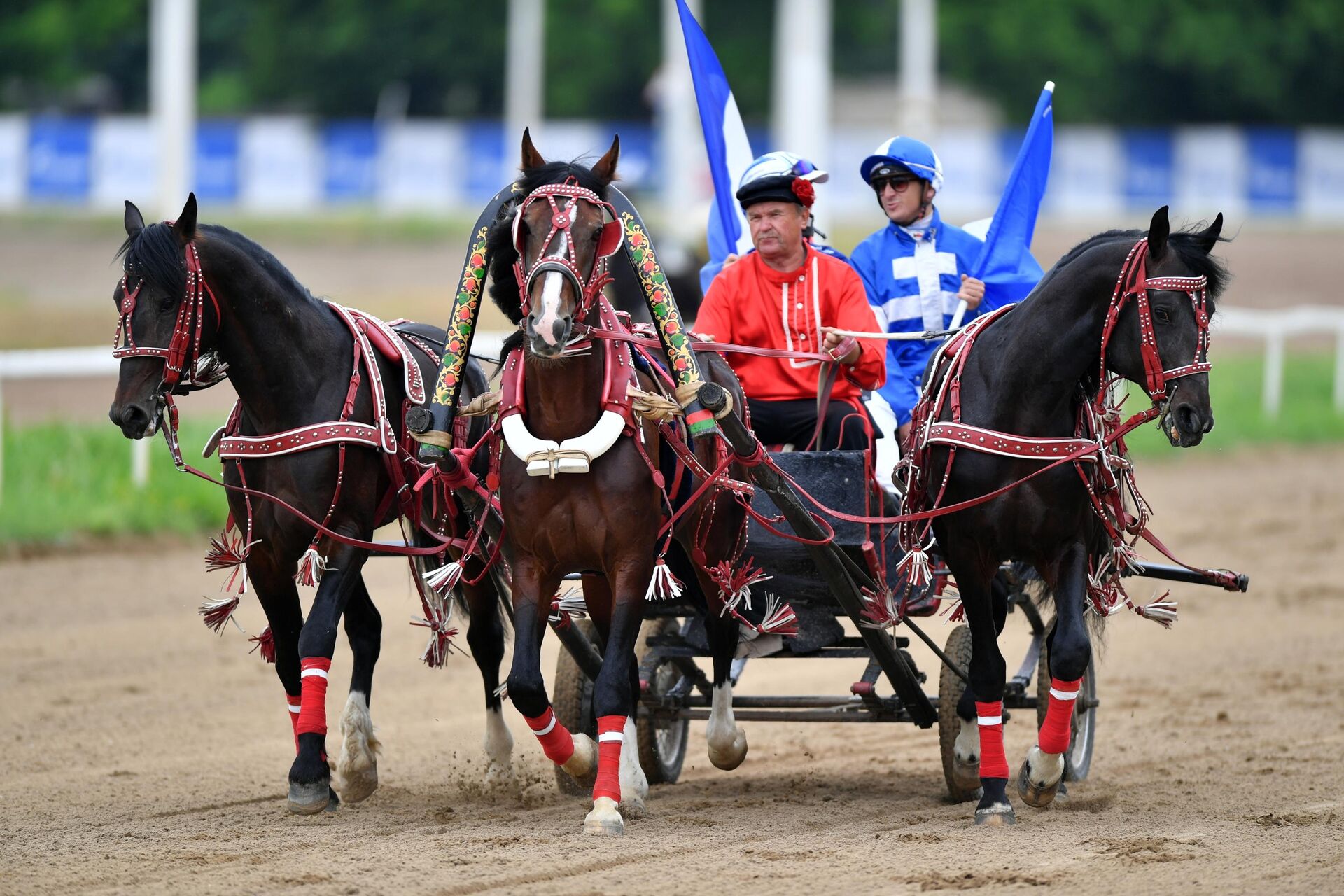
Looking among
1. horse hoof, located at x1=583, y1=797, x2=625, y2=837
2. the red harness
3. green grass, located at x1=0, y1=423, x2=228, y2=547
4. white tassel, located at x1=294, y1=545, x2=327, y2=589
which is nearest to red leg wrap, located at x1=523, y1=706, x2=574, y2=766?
horse hoof, located at x1=583, y1=797, x2=625, y2=837

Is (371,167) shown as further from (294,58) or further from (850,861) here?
(850,861)

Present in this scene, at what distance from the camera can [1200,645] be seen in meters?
9.88

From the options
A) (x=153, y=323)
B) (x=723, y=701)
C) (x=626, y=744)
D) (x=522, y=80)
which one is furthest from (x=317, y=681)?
(x=522, y=80)

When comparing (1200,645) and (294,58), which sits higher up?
(294,58)

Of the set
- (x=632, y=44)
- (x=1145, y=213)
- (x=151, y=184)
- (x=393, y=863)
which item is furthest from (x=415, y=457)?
(x=632, y=44)

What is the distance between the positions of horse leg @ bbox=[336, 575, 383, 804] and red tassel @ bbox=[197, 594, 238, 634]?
0.43 metres

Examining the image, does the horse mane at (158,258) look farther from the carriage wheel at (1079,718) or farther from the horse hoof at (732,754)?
the carriage wheel at (1079,718)

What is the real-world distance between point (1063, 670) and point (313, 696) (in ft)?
8.16

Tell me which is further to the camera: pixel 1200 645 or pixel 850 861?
pixel 1200 645

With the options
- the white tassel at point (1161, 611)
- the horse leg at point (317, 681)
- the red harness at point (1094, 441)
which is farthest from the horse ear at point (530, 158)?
the white tassel at point (1161, 611)

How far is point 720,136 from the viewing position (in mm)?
7668

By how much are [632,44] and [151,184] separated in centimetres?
1182

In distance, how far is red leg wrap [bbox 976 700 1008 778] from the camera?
5863mm

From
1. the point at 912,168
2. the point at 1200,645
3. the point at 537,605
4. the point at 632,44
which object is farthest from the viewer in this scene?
the point at 632,44
